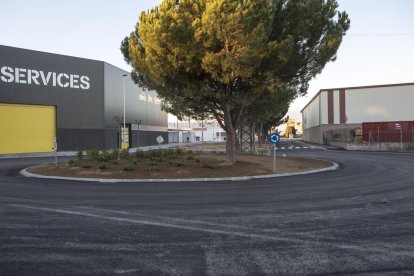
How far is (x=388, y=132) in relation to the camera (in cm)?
4197

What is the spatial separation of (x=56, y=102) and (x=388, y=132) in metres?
37.0

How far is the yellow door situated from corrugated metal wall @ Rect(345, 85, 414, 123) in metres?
43.6

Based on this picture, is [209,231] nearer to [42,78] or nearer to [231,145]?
[231,145]

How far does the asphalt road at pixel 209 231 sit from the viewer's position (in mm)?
4910

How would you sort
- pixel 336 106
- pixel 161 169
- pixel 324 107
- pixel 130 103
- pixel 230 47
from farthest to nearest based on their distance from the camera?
1. pixel 324 107
2. pixel 336 106
3. pixel 130 103
4. pixel 161 169
5. pixel 230 47

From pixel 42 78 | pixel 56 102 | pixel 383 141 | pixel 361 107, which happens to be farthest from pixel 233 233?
pixel 361 107

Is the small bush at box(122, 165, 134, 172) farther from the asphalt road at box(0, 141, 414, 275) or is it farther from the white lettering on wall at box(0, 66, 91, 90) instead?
the white lettering on wall at box(0, 66, 91, 90)

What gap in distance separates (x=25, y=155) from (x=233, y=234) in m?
34.1

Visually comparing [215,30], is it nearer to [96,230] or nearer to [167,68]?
[167,68]

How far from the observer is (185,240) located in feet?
20.2

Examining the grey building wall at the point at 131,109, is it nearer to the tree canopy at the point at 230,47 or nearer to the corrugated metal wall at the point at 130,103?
the corrugated metal wall at the point at 130,103

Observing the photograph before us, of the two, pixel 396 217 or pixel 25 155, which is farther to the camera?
pixel 25 155

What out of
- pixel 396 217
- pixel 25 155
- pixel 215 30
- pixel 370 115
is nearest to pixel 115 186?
pixel 215 30

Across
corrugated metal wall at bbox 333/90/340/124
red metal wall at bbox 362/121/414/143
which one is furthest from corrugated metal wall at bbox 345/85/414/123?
red metal wall at bbox 362/121/414/143
